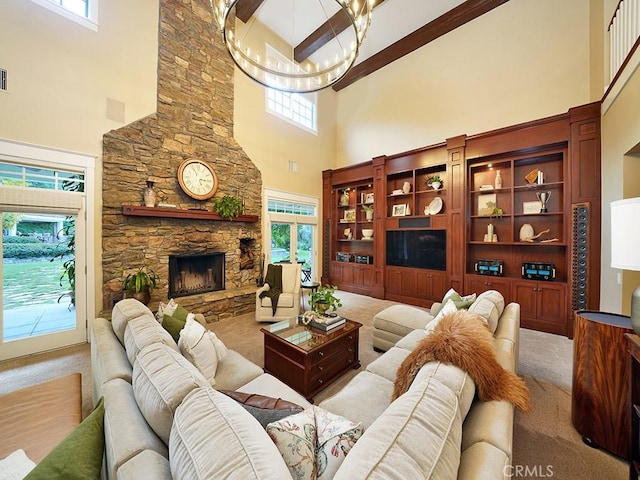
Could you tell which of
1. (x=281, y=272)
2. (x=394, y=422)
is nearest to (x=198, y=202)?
(x=281, y=272)

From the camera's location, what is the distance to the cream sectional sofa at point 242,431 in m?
0.67

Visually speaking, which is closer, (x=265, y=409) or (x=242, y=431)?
(x=242, y=431)

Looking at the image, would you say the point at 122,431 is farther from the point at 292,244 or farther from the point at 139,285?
the point at 292,244

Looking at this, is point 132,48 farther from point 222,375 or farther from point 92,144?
point 222,375

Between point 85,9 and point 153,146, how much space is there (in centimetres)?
183

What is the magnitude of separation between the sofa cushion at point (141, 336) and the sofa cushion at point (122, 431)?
27 cm

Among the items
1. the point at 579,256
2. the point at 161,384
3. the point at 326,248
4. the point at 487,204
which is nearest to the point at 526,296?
the point at 579,256

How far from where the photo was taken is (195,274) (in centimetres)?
443

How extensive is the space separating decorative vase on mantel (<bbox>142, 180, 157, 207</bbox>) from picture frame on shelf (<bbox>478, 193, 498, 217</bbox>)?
5376 mm

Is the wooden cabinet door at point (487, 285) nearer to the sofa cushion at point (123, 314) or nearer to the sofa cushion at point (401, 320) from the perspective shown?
the sofa cushion at point (401, 320)

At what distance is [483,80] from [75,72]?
20.6 feet

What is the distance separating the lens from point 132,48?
3719 mm

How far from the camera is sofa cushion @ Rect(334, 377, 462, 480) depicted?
2.14ft

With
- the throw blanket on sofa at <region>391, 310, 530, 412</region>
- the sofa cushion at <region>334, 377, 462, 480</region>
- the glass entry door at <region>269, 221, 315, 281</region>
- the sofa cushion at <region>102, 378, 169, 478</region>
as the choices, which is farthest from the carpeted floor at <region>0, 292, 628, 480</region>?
the glass entry door at <region>269, 221, 315, 281</region>
